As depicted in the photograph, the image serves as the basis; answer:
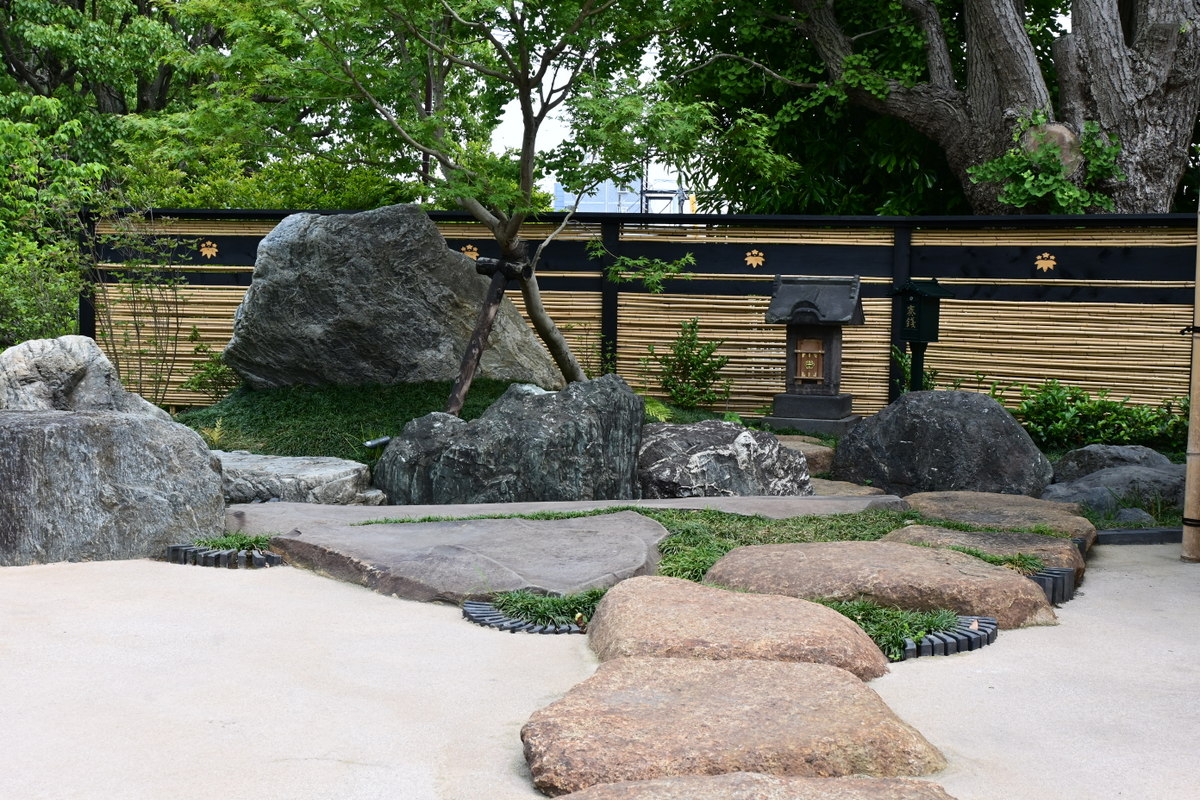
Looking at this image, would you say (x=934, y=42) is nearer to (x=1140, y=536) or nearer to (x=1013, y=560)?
(x=1140, y=536)

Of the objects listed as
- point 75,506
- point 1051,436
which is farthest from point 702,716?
point 1051,436

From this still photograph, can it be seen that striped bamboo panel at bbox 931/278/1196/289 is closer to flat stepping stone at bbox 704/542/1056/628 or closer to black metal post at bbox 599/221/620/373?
black metal post at bbox 599/221/620/373

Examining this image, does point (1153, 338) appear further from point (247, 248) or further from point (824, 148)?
point (247, 248)

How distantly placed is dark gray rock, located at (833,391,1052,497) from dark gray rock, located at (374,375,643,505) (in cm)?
202

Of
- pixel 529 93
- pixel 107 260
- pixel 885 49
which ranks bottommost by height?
pixel 107 260

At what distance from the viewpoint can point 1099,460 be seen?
9070 millimetres

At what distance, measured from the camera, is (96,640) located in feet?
14.0

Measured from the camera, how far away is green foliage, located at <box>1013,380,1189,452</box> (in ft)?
34.7

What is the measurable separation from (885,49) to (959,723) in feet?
41.6

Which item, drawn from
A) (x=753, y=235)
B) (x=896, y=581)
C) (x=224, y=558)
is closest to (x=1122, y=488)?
(x=896, y=581)

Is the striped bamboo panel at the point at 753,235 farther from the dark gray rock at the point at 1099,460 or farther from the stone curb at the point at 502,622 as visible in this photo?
the stone curb at the point at 502,622

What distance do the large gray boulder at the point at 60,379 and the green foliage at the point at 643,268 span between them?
14.7 feet

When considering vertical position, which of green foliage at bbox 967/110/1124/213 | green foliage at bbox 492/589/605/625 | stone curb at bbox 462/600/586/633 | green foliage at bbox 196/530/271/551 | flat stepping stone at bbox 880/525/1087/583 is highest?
green foliage at bbox 967/110/1124/213

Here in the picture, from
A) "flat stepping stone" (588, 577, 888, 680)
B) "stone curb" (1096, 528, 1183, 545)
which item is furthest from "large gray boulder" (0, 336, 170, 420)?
"stone curb" (1096, 528, 1183, 545)
